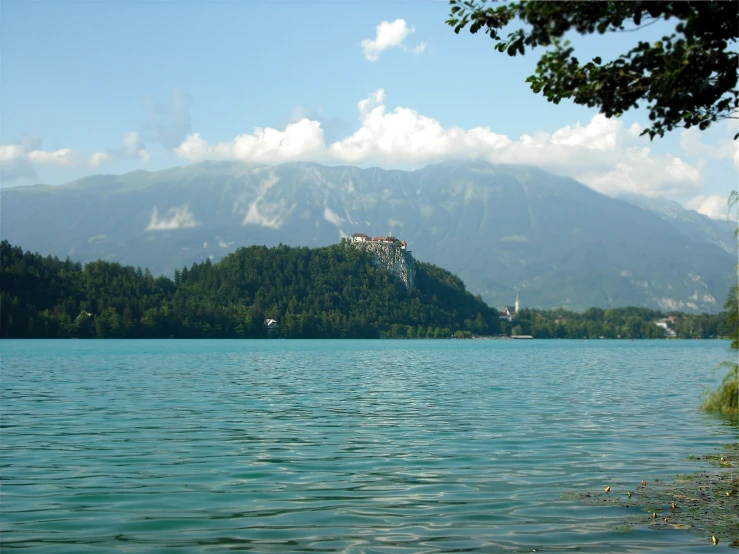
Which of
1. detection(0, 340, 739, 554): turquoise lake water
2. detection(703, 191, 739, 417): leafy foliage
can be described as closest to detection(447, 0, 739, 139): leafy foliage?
detection(0, 340, 739, 554): turquoise lake water

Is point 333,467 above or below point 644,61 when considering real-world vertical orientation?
below

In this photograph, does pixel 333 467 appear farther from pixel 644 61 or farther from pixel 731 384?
pixel 731 384

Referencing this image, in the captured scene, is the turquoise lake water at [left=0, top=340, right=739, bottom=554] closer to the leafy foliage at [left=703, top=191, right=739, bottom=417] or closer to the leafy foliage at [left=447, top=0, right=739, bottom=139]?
the leafy foliage at [left=703, top=191, right=739, bottom=417]

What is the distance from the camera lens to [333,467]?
947 inches

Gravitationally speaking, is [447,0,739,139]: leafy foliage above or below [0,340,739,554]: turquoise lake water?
above

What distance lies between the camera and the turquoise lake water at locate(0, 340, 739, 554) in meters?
16.6

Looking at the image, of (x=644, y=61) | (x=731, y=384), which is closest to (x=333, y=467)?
(x=644, y=61)

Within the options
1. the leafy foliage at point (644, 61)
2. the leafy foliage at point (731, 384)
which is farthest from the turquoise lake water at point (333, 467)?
the leafy foliage at point (644, 61)

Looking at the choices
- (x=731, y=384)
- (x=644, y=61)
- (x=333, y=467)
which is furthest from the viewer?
(x=731, y=384)

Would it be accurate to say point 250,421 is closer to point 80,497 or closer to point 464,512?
point 80,497

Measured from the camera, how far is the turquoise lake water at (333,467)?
54.5 feet

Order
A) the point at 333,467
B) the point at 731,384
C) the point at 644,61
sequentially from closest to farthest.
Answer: the point at 644,61, the point at 333,467, the point at 731,384

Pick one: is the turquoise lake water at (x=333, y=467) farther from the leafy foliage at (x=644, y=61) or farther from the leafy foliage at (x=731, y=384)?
the leafy foliage at (x=644, y=61)

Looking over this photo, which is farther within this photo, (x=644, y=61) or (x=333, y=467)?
(x=333, y=467)
